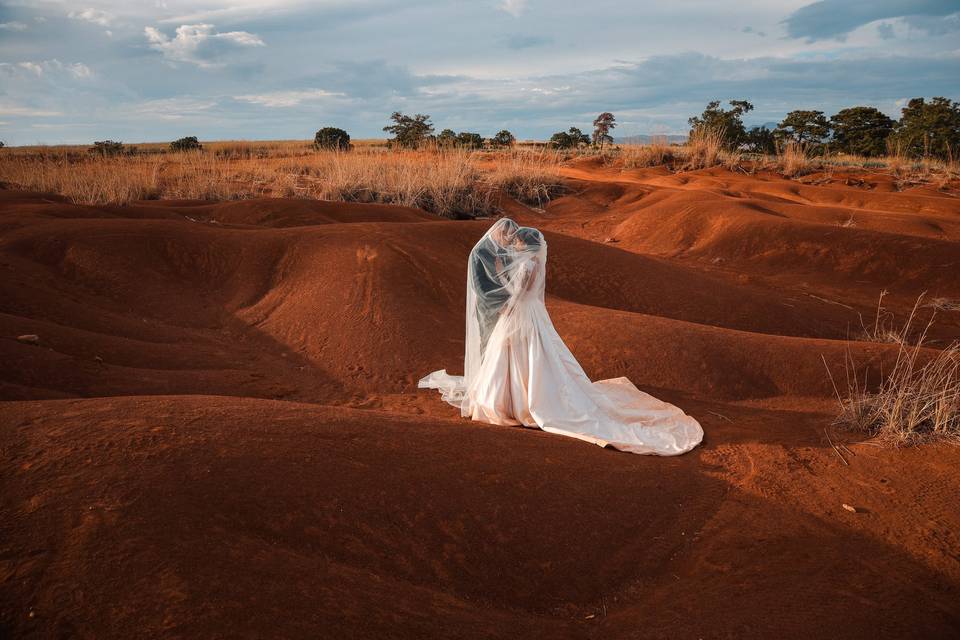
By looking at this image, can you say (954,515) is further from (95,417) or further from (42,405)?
(42,405)

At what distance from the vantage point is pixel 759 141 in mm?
28391

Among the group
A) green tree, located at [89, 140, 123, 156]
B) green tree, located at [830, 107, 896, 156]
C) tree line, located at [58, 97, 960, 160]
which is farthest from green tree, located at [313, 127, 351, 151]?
green tree, located at [830, 107, 896, 156]

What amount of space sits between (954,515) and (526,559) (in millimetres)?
2699

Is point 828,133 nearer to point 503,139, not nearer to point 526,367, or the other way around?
point 503,139

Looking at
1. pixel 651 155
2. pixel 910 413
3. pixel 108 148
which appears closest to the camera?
pixel 910 413

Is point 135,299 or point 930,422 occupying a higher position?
point 135,299

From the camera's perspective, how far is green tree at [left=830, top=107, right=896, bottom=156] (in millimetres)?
28922

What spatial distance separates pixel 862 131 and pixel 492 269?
31382mm

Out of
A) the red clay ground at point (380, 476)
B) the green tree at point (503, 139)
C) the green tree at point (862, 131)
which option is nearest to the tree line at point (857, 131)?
the green tree at point (862, 131)

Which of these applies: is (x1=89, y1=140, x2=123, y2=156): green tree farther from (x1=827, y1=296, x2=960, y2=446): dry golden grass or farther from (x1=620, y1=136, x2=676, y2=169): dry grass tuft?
(x1=827, y1=296, x2=960, y2=446): dry golden grass

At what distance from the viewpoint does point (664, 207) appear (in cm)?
1567

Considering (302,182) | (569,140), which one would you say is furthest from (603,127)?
(302,182)

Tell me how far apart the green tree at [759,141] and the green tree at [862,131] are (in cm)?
350

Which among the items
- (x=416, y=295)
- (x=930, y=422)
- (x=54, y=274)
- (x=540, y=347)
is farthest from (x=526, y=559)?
(x=54, y=274)
